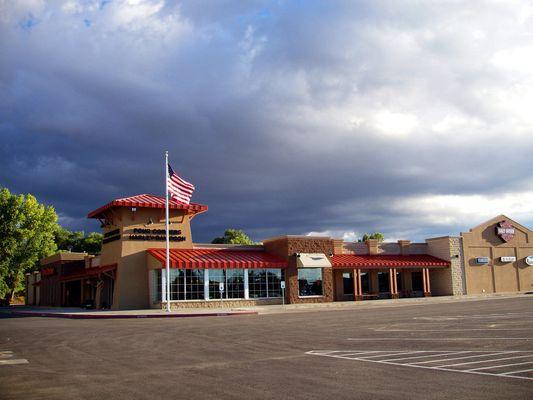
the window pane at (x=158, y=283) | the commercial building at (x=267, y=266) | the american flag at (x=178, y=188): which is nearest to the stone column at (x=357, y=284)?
the commercial building at (x=267, y=266)

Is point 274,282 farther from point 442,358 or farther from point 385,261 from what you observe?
point 442,358

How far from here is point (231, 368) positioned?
11078 millimetres

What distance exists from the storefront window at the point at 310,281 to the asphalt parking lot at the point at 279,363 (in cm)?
2271

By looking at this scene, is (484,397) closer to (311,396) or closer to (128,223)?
(311,396)

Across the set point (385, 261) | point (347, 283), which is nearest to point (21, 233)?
point (347, 283)

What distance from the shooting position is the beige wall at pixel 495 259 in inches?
2009

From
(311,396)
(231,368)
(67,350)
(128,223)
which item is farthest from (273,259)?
(311,396)

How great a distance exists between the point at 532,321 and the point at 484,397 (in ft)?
44.9

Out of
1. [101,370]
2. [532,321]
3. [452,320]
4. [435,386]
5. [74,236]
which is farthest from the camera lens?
[74,236]

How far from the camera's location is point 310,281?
140 feet

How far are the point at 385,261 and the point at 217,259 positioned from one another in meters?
16.1

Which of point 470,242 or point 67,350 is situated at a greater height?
point 470,242

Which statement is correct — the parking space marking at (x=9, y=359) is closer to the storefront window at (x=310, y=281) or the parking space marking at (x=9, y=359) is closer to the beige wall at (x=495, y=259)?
the storefront window at (x=310, y=281)

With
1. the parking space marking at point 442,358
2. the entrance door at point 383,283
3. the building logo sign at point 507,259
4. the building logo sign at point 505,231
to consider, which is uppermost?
the building logo sign at point 505,231
